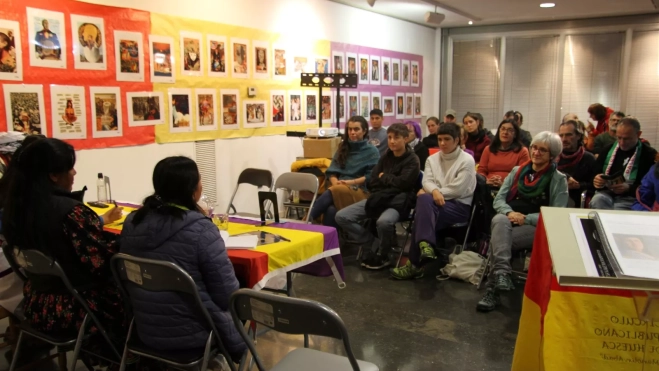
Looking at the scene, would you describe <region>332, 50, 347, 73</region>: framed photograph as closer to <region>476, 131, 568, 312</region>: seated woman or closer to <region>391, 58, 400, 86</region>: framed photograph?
<region>391, 58, 400, 86</region>: framed photograph

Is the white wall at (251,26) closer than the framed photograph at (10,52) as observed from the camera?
No

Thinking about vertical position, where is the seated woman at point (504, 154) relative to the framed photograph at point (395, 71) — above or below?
below

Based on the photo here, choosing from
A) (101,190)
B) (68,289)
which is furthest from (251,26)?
(68,289)

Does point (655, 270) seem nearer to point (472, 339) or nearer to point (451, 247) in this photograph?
point (472, 339)

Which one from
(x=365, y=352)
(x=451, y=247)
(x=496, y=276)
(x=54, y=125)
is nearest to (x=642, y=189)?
(x=496, y=276)

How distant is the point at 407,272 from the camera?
4457 millimetres

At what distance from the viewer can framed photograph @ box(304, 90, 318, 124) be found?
7105mm

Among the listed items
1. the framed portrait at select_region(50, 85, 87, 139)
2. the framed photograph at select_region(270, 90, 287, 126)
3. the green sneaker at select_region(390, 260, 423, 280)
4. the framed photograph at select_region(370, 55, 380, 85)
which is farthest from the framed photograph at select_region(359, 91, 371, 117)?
the framed portrait at select_region(50, 85, 87, 139)

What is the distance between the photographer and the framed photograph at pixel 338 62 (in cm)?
746

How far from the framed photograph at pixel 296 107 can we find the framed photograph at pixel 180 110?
1639mm

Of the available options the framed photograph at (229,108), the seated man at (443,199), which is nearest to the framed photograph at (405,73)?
the framed photograph at (229,108)

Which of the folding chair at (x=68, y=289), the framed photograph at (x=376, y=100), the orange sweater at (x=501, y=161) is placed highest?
the framed photograph at (x=376, y=100)

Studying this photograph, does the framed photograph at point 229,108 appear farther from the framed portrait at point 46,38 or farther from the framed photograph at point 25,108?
the framed photograph at point 25,108

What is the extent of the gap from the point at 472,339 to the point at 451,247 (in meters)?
1.95
